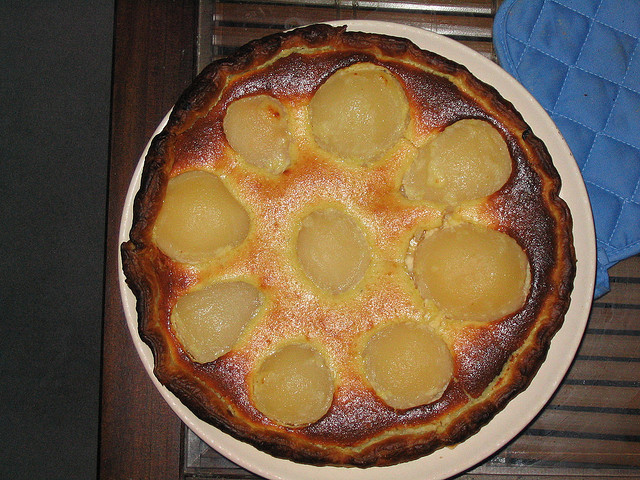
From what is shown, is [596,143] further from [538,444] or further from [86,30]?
[86,30]

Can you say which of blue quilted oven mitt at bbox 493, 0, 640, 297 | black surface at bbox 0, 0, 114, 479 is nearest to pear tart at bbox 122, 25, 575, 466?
blue quilted oven mitt at bbox 493, 0, 640, 297

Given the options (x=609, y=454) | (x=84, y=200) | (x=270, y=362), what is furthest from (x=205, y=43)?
(x=609, y=454)

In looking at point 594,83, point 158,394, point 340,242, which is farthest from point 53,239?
point 594,83

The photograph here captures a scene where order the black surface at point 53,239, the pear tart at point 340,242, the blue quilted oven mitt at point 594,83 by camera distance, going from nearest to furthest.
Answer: the pear tart at point 340,242 < the blue quilted oven mitt at point 594,83 < the black surface at point 53,239

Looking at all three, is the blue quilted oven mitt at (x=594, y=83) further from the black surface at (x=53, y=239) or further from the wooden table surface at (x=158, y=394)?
the black surface at (x=53, y=239)

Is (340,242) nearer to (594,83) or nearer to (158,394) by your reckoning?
(158,394)

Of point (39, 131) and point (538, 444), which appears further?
point (39, 131)

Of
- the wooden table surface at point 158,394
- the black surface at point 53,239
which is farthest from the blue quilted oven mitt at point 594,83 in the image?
the black surface at point 53,239
